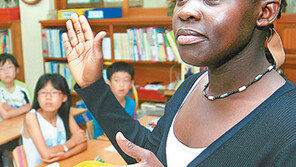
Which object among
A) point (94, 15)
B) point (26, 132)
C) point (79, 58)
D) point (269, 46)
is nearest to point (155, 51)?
point (94, 15)

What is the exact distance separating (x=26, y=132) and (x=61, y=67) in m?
1.98

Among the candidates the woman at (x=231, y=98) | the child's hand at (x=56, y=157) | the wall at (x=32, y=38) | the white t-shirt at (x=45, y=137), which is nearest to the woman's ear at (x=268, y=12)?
the woman at (x=231, y=98)

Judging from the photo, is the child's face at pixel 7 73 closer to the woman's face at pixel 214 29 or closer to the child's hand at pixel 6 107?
the child's hand at pixel 6 107

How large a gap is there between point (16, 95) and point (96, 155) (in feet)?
5.68

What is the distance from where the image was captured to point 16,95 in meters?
3.36

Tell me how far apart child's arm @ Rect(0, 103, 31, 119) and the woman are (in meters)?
2.59

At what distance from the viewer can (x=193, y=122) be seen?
712 mm

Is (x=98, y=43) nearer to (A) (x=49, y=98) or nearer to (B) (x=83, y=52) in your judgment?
(B) (x=83, y=52)

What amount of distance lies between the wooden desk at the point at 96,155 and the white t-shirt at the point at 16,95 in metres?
1.43

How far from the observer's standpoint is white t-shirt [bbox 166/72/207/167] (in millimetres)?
650

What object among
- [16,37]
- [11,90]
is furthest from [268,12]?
[16,37]

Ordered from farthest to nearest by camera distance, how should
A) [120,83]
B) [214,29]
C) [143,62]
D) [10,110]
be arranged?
[143,62], [10,110], [120,83], [214,29]

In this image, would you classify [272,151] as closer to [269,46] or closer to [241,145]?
[241,145]

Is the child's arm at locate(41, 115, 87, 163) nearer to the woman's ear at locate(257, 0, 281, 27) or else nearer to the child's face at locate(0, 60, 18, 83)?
the child's face at locate(0, 60, 18, 83)
